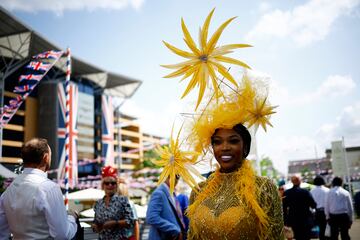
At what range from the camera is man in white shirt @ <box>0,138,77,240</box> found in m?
2.42

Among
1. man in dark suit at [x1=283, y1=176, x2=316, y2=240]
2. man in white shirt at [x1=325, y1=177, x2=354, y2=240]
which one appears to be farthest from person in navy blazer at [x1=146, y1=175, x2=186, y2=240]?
man in white shirt at [x1=325, y1=177, x2=354, y2=240]

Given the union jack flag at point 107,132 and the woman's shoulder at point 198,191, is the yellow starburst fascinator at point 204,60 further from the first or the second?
the union jack flag at point 107,132

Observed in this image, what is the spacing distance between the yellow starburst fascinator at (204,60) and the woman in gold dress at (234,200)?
0.31 metres

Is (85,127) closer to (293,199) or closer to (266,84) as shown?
(293,199)

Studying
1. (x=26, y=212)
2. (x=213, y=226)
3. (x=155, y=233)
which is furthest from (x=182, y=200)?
(x=213, y=226)

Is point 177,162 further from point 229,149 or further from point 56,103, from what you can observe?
point 56,103

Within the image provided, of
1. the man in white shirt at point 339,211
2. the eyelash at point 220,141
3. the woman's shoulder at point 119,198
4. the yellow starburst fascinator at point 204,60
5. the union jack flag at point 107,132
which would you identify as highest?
the union jack flag at point 107,132

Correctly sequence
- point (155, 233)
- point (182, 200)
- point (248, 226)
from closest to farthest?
point (248, 226) → point (155, 233) → point (182, 200)

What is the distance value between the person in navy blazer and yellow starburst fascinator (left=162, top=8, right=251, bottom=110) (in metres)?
2.14

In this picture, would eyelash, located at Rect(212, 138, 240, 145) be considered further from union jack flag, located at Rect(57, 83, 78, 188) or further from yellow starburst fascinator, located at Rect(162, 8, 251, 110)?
union jack flag, located at Rect(57, 83, 78, 188)

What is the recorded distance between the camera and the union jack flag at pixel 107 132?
156 ft

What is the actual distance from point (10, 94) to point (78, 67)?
10085 mm

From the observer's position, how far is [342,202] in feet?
24.0

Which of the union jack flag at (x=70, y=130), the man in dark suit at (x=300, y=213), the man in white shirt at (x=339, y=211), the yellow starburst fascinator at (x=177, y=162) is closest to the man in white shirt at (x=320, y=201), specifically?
the man in white shirt at (x=339, y=211)
